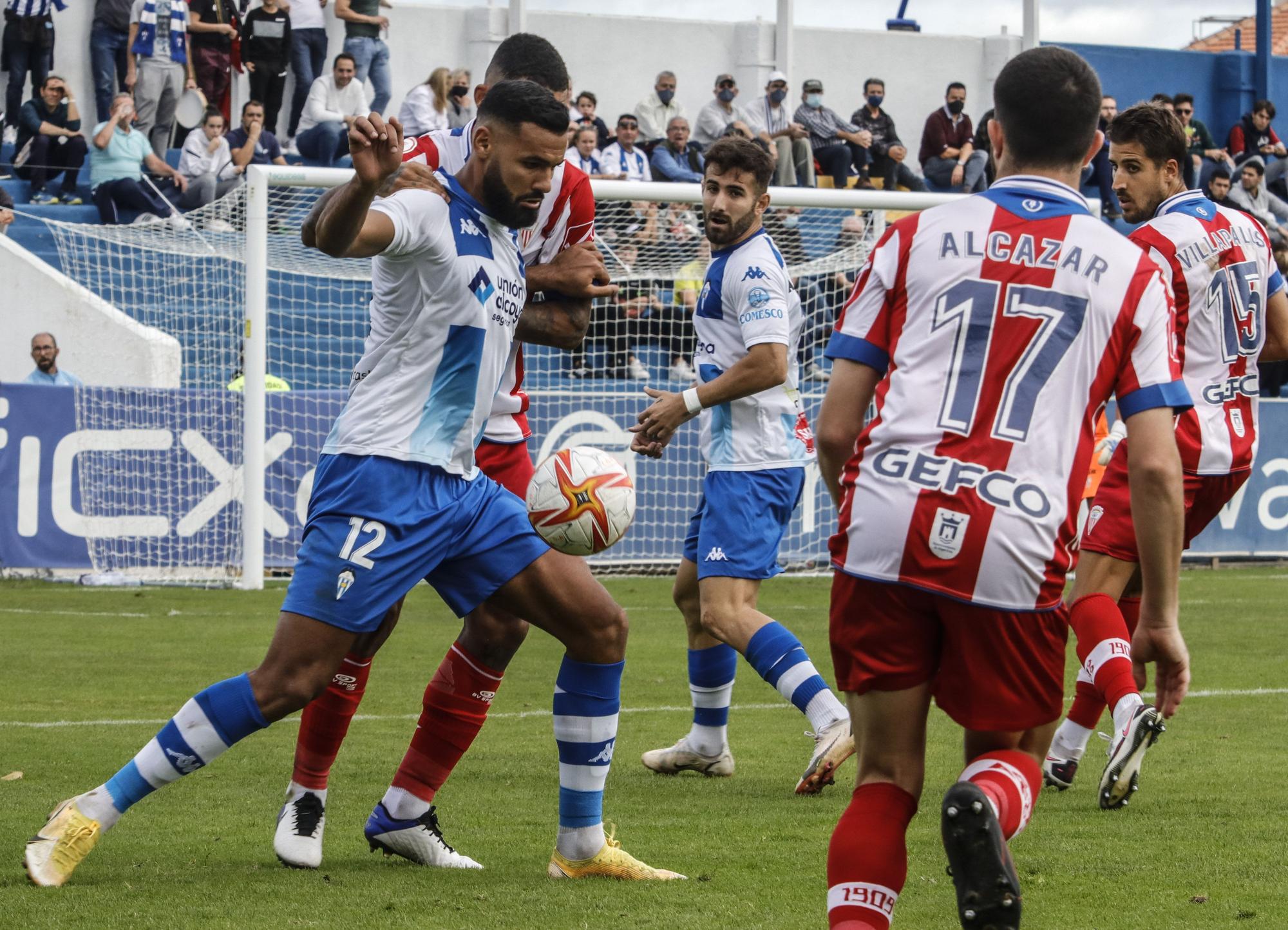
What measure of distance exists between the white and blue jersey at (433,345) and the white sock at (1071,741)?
2.83 meters

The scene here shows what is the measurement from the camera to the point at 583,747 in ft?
15.5

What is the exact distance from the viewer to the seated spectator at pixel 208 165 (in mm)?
17688

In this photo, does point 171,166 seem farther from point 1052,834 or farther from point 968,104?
point 1052,834

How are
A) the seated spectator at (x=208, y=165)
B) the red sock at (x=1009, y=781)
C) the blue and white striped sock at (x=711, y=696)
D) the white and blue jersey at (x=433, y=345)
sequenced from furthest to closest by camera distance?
the seated spectator at (x=208, y=165) < the blue and white striped sock at (x=711, y=696) < the white and blue jersey at (x=433, y=345) < the red sock at (x=1009, y=781)

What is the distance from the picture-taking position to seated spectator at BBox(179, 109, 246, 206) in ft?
58.0

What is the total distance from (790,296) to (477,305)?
259 cm

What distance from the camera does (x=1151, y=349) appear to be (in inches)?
134

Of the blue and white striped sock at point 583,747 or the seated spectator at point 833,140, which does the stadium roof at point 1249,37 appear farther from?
the blue and white striped sock at point 583,747

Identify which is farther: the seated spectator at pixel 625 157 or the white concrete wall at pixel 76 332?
the seated spectator at pixel 625 157

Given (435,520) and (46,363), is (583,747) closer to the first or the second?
(435,520)

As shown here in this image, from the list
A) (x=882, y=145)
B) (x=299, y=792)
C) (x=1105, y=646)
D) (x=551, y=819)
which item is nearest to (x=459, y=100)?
(x=882, y=145)

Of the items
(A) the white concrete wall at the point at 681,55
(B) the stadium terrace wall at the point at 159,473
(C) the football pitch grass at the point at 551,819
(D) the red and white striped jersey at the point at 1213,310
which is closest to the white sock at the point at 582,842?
(C) the football pitch grass at the point at 551,819

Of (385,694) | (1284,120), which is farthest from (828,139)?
(385,694)

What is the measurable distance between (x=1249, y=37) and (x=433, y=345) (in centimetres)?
4090
